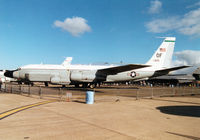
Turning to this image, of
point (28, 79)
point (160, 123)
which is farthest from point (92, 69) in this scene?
point (160, 123)

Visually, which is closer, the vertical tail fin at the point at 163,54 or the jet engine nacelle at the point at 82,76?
the jet engine nacelle at the point at 82,76

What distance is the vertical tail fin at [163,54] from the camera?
1185 inches

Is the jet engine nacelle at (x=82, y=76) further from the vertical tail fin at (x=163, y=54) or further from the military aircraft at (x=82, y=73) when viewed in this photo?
the vertical tail fin at (x=163, y=54)

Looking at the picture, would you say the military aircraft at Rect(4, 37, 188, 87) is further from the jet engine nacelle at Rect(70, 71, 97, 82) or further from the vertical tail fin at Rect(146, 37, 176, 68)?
the vertical tail fin at Rect(146, 37, 176, 68)

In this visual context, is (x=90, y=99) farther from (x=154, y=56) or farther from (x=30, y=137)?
(x=154, y=56)

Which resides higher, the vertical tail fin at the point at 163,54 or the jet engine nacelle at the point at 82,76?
the vertical tail fin at the point at 163,54

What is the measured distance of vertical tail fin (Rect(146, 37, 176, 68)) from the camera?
3009 centimetres

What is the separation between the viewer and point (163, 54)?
30.3m

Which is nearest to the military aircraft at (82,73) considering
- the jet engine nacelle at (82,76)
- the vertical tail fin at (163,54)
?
the jet engine nacelle at (82,76)

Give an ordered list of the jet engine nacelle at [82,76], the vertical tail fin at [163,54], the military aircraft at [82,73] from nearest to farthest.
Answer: the jet engine nacelle at [82,76] → the military aircraft at [82,73] → the vertical tail fin at [163,54]

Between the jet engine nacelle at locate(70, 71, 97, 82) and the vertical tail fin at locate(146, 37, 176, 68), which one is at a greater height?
the vertical tail fin at locate(146, 37, 176, 68)

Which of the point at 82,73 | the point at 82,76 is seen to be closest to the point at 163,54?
the point at 82,73

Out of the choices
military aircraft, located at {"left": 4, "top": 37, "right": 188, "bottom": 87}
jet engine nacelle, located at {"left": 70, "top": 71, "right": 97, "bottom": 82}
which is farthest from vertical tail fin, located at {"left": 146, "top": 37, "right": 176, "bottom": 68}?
jet engine nacelle, located at {"left": 70, "top": 71, "right": 97, "bottom": 82}

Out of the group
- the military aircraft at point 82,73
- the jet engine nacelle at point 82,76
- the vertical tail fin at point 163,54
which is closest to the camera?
the jet engine nacelle at point 82,76
